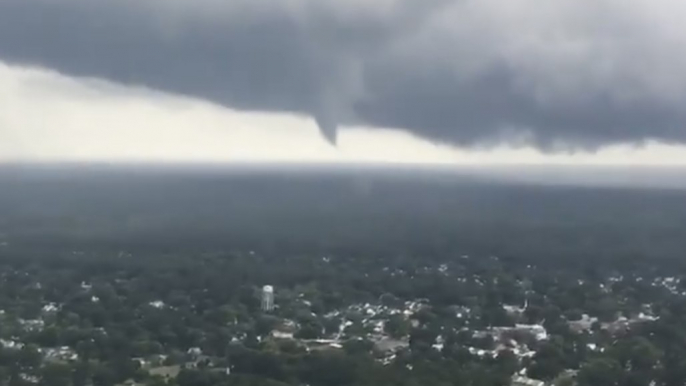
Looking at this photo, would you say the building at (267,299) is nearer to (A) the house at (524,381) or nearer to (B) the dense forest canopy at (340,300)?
(B) the dense forest canopy at (340,300)

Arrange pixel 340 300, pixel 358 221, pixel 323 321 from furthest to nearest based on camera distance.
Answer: pixel 358 221 → pixel 340 300 → pixel 323 321

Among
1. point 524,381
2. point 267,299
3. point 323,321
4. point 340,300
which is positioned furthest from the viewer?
point 340,300

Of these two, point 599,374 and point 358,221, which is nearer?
point 599,374

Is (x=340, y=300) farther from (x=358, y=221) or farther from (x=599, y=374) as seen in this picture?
(x=358, y=221)

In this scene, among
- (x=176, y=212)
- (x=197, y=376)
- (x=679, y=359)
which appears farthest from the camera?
(x=176, y=212)

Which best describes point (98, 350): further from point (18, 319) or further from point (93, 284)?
point (93, 284)

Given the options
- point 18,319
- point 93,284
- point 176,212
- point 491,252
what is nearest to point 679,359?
point 18,319

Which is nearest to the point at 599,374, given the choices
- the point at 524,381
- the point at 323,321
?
the point at 524,381

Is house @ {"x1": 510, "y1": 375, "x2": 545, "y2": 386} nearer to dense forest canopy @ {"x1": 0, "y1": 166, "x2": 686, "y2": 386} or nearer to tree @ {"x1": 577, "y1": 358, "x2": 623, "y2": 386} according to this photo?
dense forest canopy @ {"x1": 0, "y1": 166, "x2": 686, "y2": 386}
